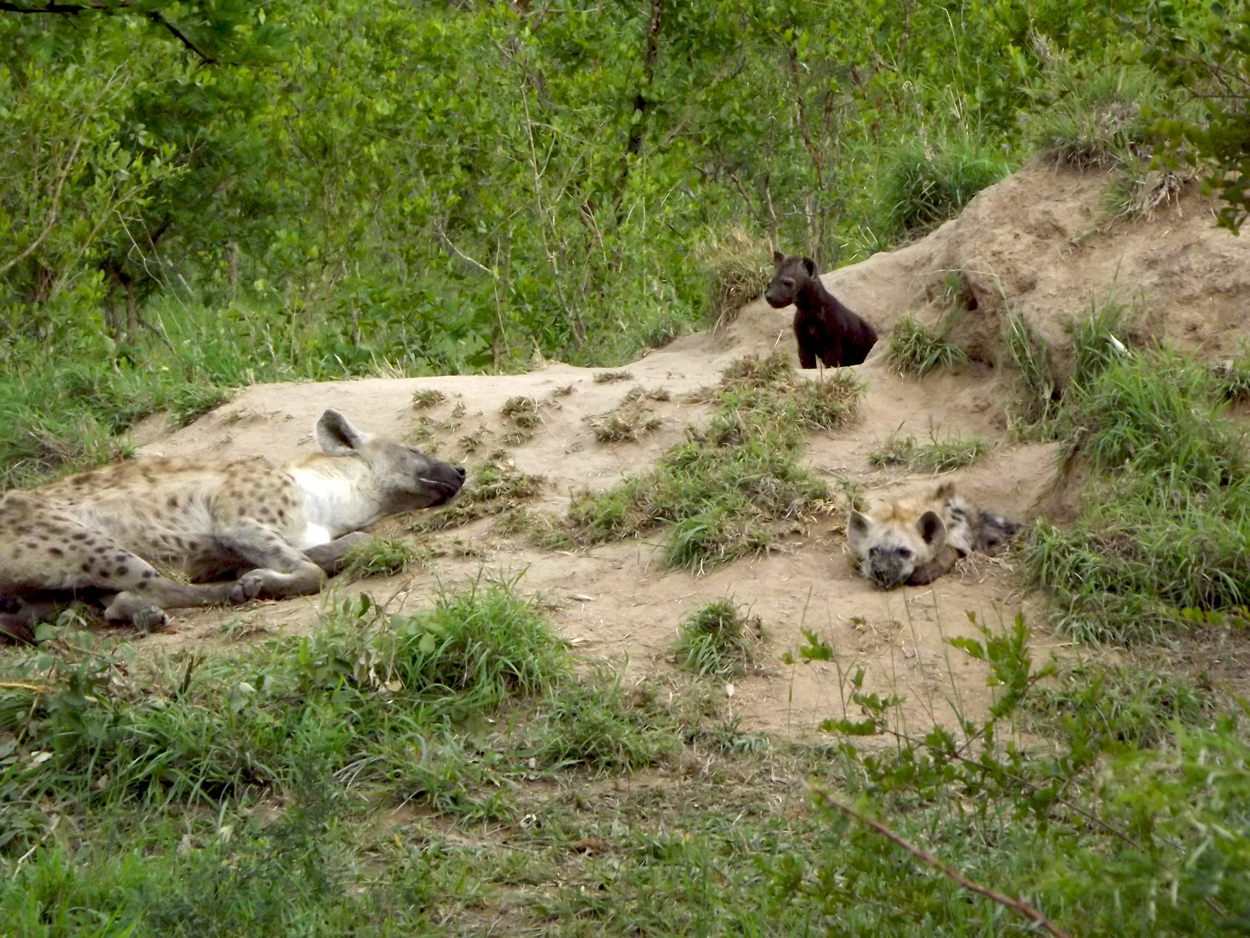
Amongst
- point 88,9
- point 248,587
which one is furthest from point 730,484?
point 88,9

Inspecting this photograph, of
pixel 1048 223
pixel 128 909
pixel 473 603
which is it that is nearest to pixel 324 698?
pixel 473 603

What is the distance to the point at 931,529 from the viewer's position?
16.0ft

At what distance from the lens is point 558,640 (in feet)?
14.3

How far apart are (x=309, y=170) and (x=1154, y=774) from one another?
818cm

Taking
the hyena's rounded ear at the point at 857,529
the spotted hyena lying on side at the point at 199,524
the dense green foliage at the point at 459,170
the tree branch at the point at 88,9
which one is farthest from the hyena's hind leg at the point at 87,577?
the tree branch at the point at 88,9

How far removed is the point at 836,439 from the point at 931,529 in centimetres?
100

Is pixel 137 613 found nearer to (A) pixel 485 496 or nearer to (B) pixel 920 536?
(A) pixel 485 496

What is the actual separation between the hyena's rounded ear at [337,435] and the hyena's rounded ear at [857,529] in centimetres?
213

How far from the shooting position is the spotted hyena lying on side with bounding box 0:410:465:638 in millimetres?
5078

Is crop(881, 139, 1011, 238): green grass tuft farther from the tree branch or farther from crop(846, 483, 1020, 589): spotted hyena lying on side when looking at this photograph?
the tree branch

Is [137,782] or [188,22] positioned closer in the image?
[188,22]

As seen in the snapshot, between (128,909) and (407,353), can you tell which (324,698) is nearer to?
(128,909)

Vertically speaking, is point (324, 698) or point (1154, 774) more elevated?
point (1154, 774)

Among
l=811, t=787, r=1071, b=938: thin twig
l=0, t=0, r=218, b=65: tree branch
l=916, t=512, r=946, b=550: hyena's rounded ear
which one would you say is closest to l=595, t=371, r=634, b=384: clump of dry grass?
l=916, t=512, r=946, b=550: hyena's rounded ear
